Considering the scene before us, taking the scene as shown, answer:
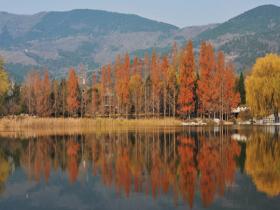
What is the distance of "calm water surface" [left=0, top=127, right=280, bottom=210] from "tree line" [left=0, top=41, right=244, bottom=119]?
47.3m

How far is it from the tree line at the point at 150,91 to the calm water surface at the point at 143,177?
155ft

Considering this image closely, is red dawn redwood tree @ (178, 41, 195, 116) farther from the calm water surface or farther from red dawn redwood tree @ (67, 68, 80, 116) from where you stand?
the calm water surface

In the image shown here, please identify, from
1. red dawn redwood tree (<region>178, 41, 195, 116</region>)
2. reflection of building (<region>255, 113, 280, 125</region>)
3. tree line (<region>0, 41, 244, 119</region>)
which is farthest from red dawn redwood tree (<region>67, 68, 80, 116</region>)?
reflection of building (<region>255, 113, 280, 125</region>)

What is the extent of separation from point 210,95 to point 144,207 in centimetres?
6944

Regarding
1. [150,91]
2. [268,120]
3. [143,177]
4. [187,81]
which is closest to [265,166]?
[143,177]

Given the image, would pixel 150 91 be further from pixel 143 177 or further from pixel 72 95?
pixel 143 177

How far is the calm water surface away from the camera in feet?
60.4

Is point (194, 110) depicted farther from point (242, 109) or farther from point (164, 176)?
point (164, 176)

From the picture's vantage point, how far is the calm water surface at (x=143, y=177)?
1841 centimetres

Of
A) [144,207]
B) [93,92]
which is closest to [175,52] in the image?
[93,92]

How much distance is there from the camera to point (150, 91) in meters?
98.2

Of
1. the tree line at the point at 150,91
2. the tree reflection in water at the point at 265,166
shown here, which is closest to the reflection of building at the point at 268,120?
the tree line at the point at 150,91

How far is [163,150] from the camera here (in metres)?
36.3

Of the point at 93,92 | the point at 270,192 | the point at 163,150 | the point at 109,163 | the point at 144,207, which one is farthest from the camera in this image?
the point at 93,92
